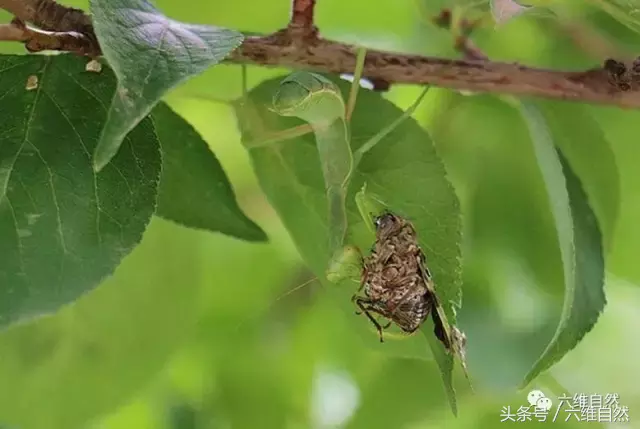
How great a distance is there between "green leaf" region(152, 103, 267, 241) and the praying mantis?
2 cm

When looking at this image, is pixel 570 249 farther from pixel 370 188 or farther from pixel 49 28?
pixel 49 28

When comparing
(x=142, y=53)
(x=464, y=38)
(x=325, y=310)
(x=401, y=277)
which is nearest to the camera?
(x=142, y=53)

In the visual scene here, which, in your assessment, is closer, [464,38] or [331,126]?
[331,126]

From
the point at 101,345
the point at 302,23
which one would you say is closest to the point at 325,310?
the point at 101,345

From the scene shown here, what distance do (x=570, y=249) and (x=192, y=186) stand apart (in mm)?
189

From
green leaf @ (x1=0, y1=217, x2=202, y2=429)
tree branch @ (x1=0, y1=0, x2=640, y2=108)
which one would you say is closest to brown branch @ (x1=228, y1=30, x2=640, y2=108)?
tree branch @ (x1=0, y1=0, x2=640, y2=108)

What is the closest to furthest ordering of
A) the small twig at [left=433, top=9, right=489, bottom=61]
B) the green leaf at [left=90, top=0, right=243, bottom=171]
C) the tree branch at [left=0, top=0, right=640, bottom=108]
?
the green leaf at [left=90, top=0, right=243, bottom=171], the tree branch at [left=0, top=0, right=640, bottom=108], the small twig at [left=433, top=9, right=489, bottom=61]

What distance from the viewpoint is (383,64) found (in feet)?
1.42

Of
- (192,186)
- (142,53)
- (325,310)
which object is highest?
(142,53)

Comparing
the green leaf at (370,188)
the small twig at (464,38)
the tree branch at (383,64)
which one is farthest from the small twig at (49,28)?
the small twig at (464,38)

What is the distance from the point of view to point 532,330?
24.9 inches

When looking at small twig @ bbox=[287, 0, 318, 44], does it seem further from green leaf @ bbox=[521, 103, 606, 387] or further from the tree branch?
green leaf @ bbox=[521, 103, 606, 387]

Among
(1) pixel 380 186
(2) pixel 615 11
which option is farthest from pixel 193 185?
(2) pixel 615 11

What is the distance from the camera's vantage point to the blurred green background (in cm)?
52
